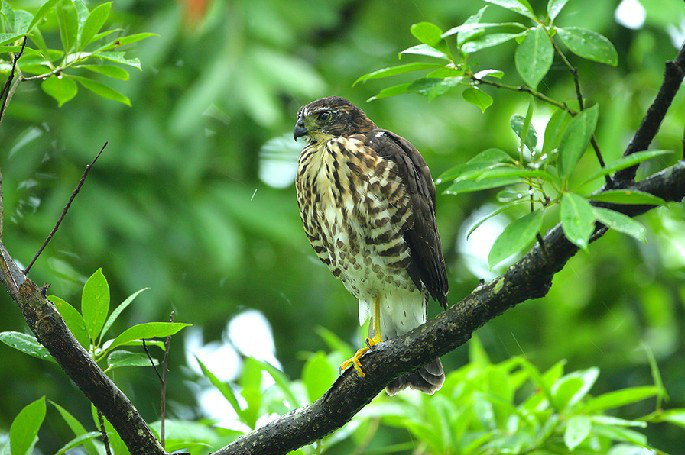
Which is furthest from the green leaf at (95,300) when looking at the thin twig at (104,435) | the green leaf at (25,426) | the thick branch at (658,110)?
the thick branch at (658,110)

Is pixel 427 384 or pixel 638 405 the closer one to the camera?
pixel 427 384

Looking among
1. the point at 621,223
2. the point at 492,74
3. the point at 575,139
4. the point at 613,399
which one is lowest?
the point at 613,399

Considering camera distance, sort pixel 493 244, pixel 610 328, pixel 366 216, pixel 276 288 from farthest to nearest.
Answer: pixel 610 328 < pixel 276 288 < pixel 366 216 < pixel 493 244

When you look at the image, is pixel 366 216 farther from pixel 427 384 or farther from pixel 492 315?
pixel 492 315

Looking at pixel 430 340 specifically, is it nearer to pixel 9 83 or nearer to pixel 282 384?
pixel 282 384

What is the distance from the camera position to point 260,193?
5109mm

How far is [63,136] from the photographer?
480 centimetres

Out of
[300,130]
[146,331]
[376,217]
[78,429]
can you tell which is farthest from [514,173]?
[300,130]

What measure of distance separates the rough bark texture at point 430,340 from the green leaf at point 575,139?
184 millimetres

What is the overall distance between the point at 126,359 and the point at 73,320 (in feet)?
0.52

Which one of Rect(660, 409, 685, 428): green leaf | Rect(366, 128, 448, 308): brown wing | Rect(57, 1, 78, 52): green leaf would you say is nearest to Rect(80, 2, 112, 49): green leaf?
Rect(57, 1, 78, 52): green leaf

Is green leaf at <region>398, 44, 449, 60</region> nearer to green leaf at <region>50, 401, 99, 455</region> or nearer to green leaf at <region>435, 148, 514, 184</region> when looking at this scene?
green leaf at <region>435, 148, 514, 184</region>

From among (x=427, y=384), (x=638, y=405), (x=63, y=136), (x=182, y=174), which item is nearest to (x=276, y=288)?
(x=182, y=174)

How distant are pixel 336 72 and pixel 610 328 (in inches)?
108
